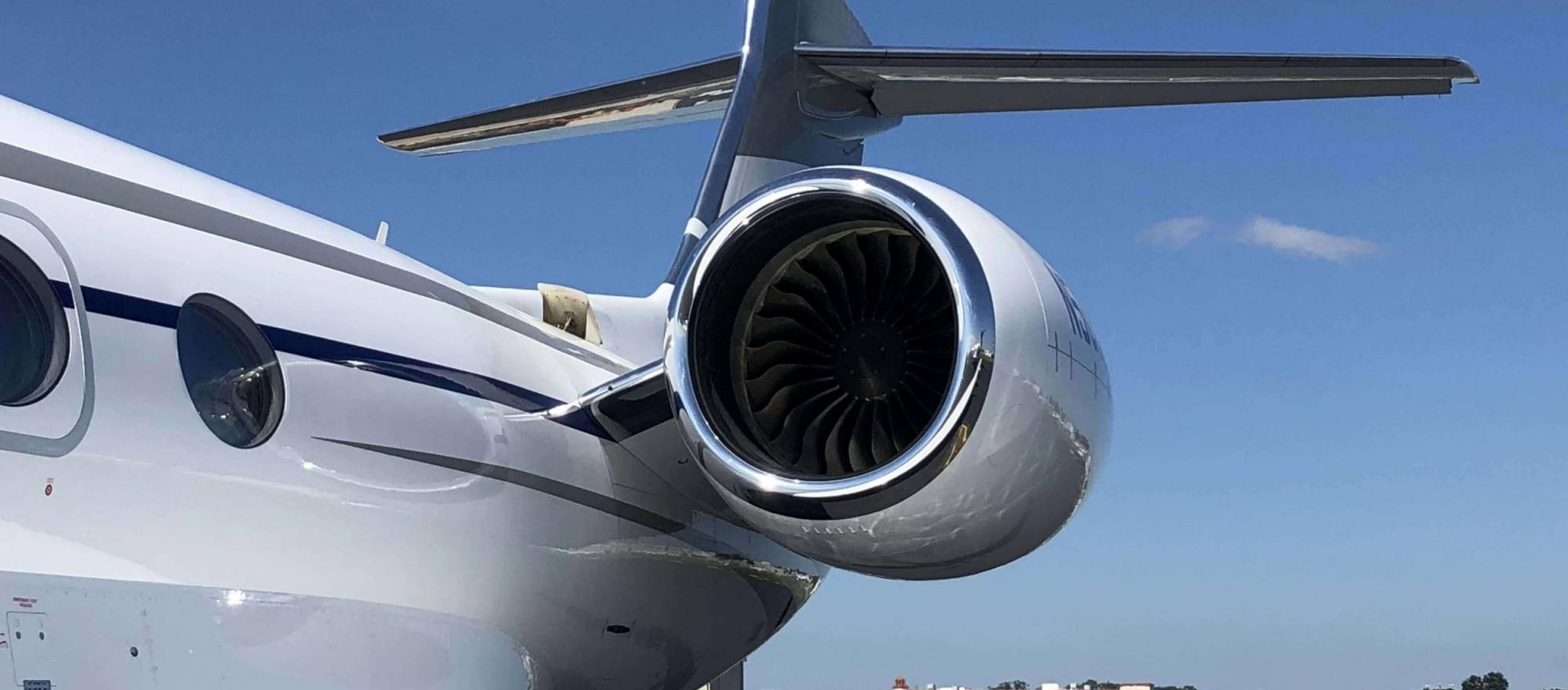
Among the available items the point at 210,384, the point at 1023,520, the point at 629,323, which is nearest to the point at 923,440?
the point at 1023,520

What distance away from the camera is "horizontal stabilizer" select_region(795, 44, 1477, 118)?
7109 mm

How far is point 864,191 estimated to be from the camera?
6.10 metres

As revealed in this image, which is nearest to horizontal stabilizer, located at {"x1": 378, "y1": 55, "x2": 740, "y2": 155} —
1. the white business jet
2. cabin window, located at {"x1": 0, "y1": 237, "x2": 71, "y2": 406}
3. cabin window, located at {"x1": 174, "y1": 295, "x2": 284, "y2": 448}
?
the white business jet

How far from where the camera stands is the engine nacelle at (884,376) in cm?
563

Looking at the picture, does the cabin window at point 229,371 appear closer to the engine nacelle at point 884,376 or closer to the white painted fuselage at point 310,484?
the white painted fuselage at point 310,484

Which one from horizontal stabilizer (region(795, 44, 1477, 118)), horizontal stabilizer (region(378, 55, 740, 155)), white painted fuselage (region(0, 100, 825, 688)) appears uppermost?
horizontal stabilizer (region(378, 55, 740, 155))

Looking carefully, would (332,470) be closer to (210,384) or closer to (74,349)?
(210,384)

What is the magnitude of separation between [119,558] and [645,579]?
2.91 meters

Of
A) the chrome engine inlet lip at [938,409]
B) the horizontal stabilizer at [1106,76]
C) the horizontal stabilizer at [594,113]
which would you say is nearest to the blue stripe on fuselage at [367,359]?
the chrome engine inlet lip at [938,409]

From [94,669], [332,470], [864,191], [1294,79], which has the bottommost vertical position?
[94,669]

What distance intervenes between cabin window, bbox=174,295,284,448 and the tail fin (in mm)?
2828

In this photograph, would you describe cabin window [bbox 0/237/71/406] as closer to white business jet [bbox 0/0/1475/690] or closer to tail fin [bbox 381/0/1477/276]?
white business jet [bbox 0/0/1475/690]

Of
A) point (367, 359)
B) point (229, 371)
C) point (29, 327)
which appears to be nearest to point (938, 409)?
point (367, 359)

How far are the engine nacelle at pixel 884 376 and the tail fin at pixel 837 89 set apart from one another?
148cm
